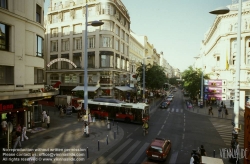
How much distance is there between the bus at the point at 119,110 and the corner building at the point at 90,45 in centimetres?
1190

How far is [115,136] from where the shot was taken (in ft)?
60.0

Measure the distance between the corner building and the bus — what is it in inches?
468

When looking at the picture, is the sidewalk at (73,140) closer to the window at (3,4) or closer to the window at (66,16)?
the window at (3,4)

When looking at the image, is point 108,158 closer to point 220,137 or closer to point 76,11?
point 220,137

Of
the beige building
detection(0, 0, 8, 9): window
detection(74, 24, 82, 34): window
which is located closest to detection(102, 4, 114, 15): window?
detection(74, 24, 82, 34): window

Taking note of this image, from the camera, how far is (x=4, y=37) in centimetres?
1605

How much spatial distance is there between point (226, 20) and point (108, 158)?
149 feet

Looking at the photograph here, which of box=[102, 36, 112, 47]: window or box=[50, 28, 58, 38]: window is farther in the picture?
box=[50, 28, 58, 38]: window

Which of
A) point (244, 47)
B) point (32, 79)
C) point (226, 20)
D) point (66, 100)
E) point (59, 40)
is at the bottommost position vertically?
point (66, 100)

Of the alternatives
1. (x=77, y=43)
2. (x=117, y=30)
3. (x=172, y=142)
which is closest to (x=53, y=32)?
(x=77, y=43)

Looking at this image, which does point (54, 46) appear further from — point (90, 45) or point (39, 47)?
point (39, 47)

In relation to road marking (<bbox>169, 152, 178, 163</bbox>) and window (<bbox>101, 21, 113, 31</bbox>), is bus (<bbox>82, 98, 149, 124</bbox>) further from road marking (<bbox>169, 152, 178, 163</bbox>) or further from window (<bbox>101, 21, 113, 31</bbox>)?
window (<bbox>101, 21, 113, 31</bbox>)

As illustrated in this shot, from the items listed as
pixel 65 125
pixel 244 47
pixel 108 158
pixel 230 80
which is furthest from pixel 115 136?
pixel 244 47

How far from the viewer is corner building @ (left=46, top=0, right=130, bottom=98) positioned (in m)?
40.3
